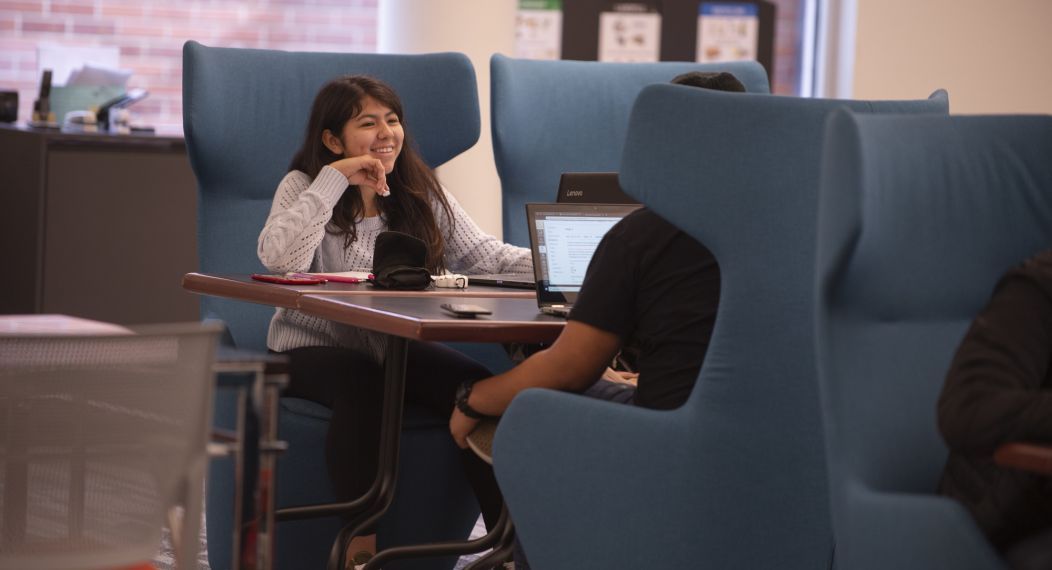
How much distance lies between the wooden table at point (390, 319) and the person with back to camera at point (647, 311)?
92 millimetres

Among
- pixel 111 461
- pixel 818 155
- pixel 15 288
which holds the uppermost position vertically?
pixel 818 155

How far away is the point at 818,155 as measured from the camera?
2041 millimetres

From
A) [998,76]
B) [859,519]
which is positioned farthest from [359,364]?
[998,76]

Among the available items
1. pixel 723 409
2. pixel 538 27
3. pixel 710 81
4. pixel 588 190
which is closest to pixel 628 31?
pixel 538 27

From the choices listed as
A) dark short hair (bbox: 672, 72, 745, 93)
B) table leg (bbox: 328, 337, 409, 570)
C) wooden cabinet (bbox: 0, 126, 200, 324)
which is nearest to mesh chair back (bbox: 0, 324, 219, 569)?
dark short hair (bbox: 672, 72, 745, 93)

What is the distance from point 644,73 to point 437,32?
5.29 ft

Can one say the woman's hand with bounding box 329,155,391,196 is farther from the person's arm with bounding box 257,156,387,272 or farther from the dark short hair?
the dark short hair

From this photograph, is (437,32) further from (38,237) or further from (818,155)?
(818,155)

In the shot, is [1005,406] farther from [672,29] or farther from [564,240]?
[672,29]

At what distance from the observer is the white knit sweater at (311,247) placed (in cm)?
296

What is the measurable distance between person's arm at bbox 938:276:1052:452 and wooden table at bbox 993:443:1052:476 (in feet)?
0.17

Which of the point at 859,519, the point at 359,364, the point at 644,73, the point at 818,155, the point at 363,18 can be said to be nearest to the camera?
the point at 859,519

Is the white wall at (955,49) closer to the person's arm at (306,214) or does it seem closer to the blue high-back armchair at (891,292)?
the person's arm at (306,214)

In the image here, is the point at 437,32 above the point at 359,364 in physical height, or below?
above
